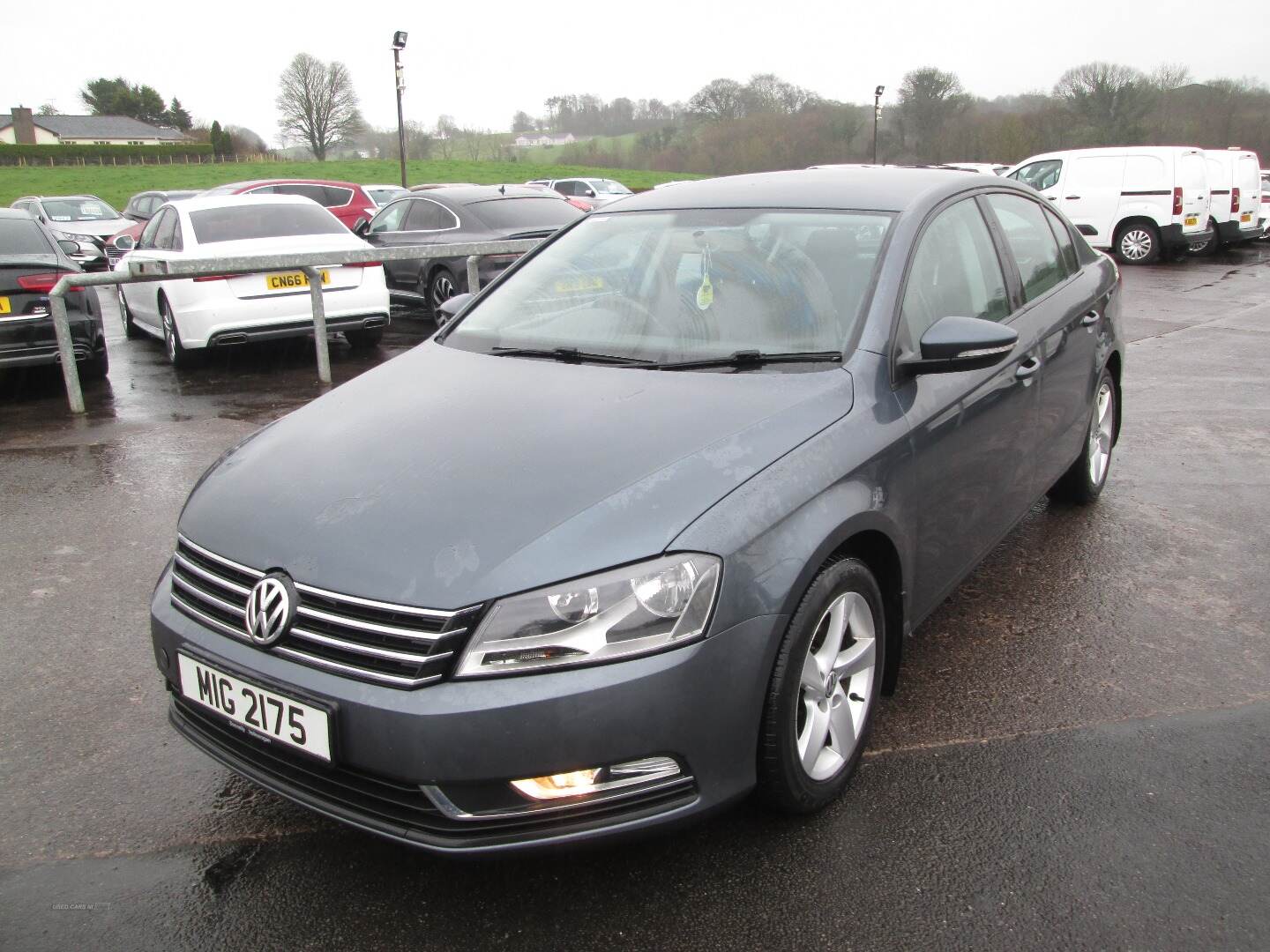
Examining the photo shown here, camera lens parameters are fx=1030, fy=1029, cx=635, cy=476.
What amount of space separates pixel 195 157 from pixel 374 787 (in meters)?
90.2

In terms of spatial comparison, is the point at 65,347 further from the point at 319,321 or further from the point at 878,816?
the point at 878,816

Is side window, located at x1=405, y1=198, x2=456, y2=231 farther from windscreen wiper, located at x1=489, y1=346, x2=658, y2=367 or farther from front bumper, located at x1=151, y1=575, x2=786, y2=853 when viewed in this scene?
front bumper, located at x1=151, y1=575, x2=786, y2=853

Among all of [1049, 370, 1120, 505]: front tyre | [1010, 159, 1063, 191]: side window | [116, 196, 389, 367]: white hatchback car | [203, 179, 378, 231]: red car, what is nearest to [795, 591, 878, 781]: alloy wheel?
[1049, 370, 1120, 505]: front tyre

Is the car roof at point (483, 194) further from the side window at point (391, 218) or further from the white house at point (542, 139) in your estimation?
the white house at point (542, 139)

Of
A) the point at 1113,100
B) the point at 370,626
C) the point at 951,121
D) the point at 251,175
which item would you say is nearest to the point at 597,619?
the point at 370,626

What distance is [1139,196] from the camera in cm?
1783

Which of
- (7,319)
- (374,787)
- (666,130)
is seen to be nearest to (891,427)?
(374,787)

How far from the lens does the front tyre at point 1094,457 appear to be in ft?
16.0

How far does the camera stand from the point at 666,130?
68000mm

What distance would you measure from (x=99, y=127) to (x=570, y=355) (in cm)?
11863

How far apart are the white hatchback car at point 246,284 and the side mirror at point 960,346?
6.96 meters

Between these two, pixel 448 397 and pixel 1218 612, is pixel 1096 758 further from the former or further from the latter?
pixel 448 397

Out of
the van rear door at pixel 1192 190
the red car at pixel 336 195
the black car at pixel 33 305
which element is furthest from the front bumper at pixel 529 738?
the van rear door at pixel 1192 190

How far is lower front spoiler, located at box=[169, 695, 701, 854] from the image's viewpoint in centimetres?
214
